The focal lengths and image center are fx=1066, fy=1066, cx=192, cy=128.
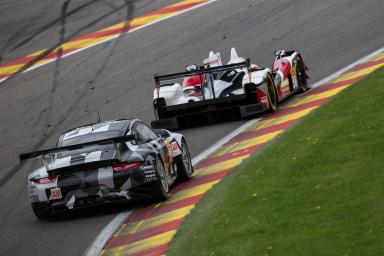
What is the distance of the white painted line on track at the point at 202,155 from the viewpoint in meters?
13.1

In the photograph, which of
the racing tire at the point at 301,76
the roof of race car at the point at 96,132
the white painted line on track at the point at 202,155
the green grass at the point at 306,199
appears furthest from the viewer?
the racing tire at the point at 301,76

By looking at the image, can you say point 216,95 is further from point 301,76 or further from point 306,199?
point 306,199

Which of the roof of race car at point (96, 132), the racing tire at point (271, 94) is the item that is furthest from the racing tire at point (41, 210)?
the racing tire at point (271, 94)

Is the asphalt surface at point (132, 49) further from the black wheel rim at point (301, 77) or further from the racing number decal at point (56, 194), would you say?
the racing number decal at point (56, 194)

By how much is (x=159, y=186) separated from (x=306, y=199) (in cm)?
328

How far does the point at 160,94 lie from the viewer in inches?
819

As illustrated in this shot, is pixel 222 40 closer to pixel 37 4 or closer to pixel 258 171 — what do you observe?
pixel 37 4

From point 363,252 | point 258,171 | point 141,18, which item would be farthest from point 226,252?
point 141,18

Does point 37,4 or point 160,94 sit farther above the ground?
point 37,4

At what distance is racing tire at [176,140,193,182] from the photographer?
1603cm

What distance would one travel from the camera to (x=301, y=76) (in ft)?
73.4

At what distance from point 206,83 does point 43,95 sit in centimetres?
604

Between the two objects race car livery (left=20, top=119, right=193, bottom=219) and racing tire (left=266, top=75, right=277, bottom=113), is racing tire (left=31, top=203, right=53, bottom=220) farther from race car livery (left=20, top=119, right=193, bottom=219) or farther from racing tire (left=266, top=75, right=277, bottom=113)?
racing tire (left=266, top=75, right=277, bottom=113)

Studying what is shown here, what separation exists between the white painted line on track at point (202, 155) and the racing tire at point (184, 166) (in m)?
1.10
